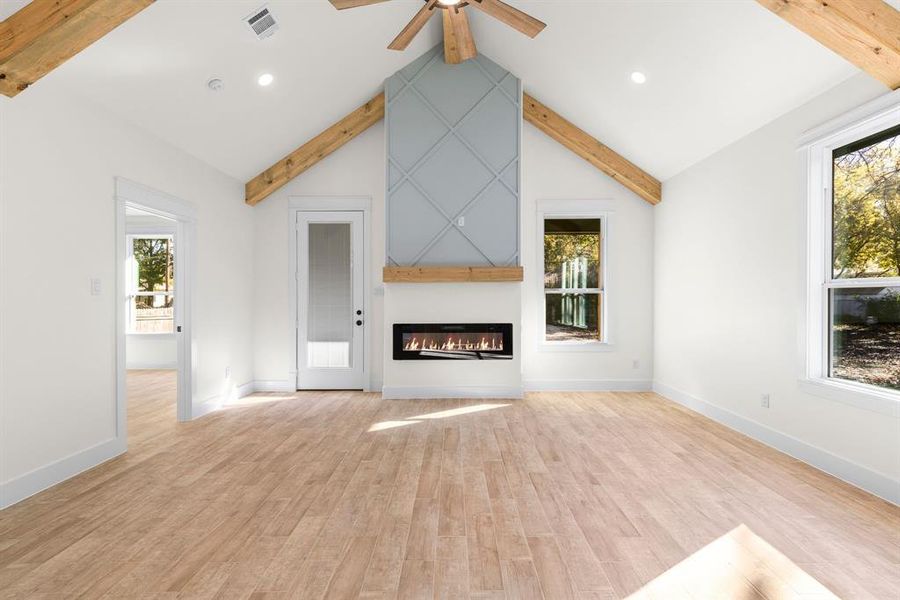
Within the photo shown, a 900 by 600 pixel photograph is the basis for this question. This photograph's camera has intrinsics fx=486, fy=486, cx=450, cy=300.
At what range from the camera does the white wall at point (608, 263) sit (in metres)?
6.37

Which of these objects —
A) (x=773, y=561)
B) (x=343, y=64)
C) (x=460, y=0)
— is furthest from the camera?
(x=343, y=64)

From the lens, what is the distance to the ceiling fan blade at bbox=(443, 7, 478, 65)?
153 inches

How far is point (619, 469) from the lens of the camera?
3414 millimetres

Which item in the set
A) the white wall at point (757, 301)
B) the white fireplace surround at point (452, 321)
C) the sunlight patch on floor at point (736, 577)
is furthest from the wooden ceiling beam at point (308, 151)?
the sunlight patch on floor at point (736, 577)

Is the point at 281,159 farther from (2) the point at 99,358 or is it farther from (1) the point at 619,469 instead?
(1) the point at 619,469

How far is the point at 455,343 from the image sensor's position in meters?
5.84

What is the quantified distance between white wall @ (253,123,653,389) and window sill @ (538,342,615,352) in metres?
0.06

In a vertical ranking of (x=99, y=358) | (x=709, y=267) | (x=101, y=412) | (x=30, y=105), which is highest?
(x=30, y=105)

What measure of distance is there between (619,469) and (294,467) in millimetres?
2302

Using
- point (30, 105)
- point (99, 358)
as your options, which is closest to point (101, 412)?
point (99, 358)

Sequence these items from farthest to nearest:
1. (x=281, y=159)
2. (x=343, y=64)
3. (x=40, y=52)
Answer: (x=281, y=159)
(x=343, y=64)
(x=40, y=52)

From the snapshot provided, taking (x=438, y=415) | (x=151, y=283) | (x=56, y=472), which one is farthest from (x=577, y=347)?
(x=151, y=283)

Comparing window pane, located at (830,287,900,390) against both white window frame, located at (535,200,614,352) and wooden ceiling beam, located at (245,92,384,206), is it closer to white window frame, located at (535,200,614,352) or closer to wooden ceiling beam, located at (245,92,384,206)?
white window frame, located at (535,200,614,352)

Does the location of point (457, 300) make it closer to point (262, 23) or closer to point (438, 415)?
point (438, 415)
